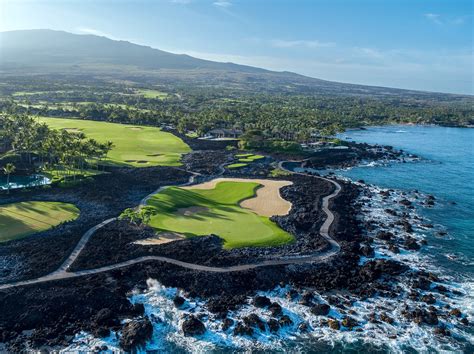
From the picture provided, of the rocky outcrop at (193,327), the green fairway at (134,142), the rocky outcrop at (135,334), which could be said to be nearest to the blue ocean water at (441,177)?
the rocky outcrop at (193,327)

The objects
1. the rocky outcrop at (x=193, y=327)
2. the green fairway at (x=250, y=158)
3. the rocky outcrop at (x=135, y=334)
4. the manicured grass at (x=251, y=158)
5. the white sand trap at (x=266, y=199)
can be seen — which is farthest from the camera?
the green fairway at (x=250, y=158)

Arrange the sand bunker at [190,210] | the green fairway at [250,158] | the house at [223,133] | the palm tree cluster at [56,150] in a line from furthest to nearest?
Result: the house at [223,133] → the green fairway at [250,158] → the palm tree cluster at [56,150] → the sand bunker at [190,210]

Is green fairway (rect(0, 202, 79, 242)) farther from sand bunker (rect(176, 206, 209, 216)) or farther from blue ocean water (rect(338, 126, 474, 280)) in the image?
blue ocean water (rect(338, 126, 474, 280))

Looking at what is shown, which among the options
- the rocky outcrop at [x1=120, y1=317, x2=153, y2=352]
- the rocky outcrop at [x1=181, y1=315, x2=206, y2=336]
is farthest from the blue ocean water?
the rocky outcrop at [x1=120, y1=317, x2=153, y2=352]

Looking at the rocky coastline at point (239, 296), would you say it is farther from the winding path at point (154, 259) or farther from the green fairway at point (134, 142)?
the green fairway at point (134, 142)

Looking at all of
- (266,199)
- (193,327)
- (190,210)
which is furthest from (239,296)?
(266,199)

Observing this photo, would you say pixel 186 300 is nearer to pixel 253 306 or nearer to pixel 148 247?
pixel 253 306

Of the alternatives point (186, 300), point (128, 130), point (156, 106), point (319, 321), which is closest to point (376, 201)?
point (319, 321)

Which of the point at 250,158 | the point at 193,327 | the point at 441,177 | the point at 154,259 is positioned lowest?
the point at 193,327

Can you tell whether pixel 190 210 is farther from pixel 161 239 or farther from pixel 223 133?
pixel 223 133
